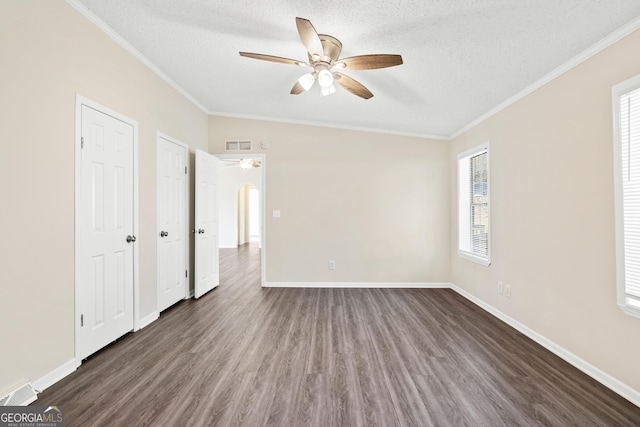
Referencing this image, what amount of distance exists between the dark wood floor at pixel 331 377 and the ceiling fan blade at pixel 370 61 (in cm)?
237

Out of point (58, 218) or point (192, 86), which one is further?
point (192, 86)

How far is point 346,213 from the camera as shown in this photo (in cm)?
444

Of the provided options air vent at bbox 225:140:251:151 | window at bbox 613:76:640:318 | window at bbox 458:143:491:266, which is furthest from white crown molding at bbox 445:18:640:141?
air vent at bbox 225:140:251:151

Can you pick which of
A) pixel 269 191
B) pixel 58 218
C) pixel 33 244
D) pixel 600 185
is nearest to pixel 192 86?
pixel 269 191

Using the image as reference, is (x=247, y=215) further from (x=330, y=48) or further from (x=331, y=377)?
(x=331, y=377)

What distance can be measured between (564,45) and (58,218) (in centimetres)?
398

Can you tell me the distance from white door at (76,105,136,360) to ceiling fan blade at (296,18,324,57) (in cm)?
187

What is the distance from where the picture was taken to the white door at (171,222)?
10.4 ft

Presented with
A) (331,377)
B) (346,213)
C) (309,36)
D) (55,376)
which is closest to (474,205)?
(346,213)

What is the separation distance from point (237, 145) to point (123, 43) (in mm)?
1999

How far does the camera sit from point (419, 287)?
439 centimetres

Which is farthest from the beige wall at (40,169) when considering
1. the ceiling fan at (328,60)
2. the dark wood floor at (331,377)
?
the ceiling fan at (328,60)

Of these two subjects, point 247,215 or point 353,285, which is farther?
point 247,215

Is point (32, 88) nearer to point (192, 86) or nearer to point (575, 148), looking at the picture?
point (192, 86)
